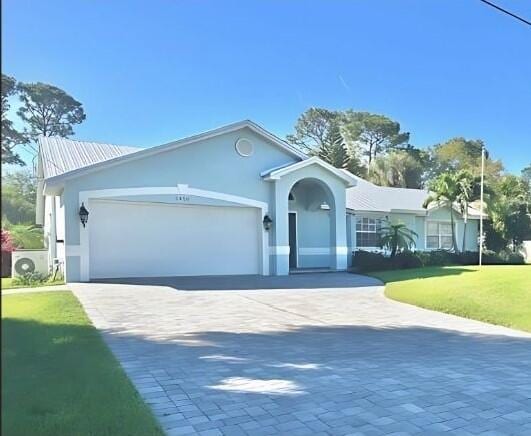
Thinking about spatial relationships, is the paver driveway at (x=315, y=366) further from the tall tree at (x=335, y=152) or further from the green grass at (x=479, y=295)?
the tall tree at (x=335, y=152)

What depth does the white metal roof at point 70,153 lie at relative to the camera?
697 inches

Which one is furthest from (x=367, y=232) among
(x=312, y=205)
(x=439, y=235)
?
(x=439, y=235)

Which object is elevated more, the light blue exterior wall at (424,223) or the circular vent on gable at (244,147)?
the circular vent on gable at (244,147)

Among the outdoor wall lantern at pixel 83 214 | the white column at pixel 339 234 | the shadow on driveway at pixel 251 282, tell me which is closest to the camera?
the shadow on driveway at pixel 251 282

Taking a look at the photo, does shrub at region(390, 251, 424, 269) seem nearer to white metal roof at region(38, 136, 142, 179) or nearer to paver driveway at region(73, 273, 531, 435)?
paver driveway at region(73, 273, 531, 435)

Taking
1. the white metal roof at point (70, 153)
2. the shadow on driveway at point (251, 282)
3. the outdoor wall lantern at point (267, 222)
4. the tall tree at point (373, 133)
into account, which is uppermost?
the tall tree at point (373, 133)

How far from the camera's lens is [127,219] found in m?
16.8

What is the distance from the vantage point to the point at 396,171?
49094mm

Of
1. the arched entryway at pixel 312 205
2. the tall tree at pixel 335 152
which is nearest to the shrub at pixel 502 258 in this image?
the arched entryway at pixel 312 205

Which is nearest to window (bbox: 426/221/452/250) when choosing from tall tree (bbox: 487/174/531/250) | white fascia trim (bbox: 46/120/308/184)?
tall tree (bbox: 487/174/531/250)

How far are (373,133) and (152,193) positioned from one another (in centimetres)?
4098

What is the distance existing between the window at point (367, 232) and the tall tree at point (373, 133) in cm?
2839

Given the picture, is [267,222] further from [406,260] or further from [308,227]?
[406,260]

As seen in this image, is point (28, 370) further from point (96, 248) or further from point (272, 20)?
point (96, 248)
